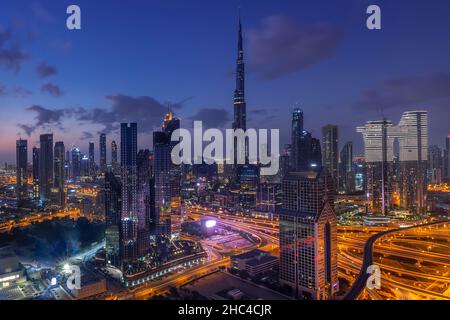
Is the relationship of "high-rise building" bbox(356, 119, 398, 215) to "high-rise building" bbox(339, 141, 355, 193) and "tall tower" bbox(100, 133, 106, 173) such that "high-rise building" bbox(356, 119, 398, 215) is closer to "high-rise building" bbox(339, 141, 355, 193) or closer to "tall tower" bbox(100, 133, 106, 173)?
"high-rise building" bbox(339, 141, 355, 193)

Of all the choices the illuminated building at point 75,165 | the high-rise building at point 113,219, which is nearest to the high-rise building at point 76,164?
the illuminated building at point 75,165

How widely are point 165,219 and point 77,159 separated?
461 inches

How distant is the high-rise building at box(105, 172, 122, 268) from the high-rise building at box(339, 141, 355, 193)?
14.3 metres

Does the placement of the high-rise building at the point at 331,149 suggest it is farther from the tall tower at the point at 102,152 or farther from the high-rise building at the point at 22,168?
the high-rise building at the point at 22,168

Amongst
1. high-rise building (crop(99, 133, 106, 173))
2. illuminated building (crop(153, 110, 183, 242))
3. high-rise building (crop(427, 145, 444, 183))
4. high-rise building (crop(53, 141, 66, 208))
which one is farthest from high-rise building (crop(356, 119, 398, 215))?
high-rise building (crop(53, 141, 66, 208))

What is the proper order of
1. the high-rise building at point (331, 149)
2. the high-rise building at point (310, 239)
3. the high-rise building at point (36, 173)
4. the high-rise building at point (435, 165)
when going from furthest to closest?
the high-rise building at point (331, 149)
the high-rise building at point (36, 173)
the high-rise building at point (435, 165)
the high-rise building at point (310, 239)

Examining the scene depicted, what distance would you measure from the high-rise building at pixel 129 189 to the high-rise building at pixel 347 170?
13.8m

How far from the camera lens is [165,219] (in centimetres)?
1125

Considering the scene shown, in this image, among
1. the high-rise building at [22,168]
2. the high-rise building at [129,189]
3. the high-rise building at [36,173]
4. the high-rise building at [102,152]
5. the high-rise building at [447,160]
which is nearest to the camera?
the high-rise building at [129,189]

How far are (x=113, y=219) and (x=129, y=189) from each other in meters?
1.01

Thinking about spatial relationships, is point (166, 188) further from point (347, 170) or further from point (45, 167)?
point (347, 170)

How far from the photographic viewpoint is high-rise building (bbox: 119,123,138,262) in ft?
28.8

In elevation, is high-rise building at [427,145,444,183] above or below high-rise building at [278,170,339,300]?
above

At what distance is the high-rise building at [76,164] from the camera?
1975 centimetres
